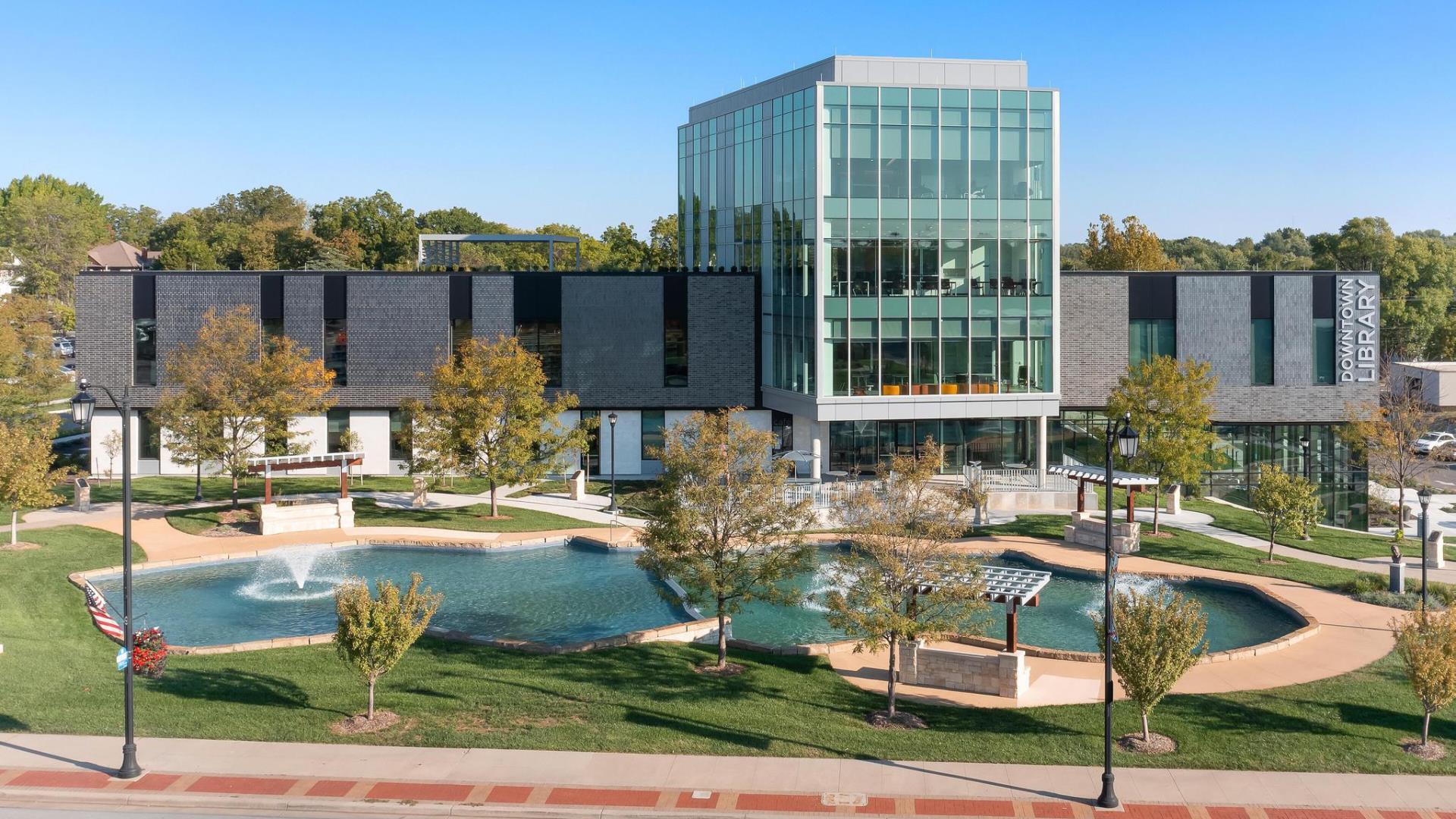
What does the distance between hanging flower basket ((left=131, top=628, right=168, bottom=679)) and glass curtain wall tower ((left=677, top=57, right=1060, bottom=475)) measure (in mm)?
31095

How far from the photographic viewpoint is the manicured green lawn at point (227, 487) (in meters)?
49.7

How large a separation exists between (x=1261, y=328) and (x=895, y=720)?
4284 cm

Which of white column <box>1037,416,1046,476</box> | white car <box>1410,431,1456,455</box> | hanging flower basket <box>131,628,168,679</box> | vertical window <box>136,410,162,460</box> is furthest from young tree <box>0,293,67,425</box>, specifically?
white car <box>1410,431,1456,455</box>

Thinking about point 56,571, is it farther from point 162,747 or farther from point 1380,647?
point 1380,647

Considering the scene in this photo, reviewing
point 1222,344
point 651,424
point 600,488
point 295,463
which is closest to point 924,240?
point 651,424

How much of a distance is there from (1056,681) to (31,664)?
Result: 22.8 meters

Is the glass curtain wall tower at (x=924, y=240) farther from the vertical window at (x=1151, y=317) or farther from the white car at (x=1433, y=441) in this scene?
the white car at (x=1433, y=441)

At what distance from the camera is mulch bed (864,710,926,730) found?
77.5 feet

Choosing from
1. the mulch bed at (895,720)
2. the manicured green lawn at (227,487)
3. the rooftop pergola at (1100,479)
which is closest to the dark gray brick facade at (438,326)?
the manicured green lawn at (227,487)

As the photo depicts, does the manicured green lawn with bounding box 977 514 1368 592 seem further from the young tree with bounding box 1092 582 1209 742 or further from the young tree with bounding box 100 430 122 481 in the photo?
the young tree with bounding box 100 430 122 481

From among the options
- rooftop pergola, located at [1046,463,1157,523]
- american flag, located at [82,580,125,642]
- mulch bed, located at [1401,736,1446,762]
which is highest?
rooftop pergola, located at [1046,463,1157,523]

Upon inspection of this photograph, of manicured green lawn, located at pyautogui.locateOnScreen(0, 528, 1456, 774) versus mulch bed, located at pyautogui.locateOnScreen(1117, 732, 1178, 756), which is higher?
manicured green lawn, located at pyautogui.locateOnScreen(0, 528, 1456, 774)

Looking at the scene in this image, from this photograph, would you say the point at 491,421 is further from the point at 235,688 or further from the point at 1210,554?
the point at 1210,554

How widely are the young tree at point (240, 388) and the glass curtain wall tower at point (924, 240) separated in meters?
21.4
